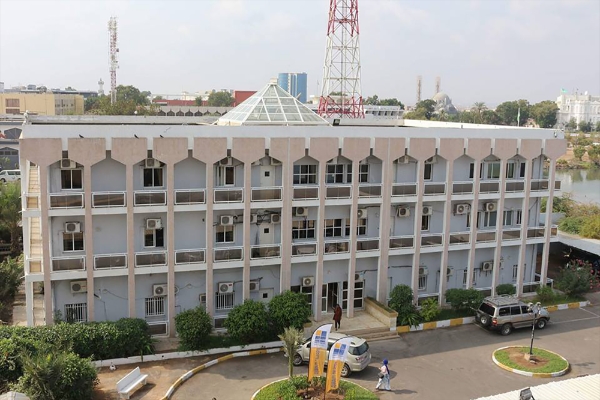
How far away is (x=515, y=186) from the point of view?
80.9 feet

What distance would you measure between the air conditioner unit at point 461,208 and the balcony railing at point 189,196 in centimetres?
1038

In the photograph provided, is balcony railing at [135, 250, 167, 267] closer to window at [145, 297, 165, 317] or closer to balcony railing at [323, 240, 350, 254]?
window at [145, 297, 165, 317]

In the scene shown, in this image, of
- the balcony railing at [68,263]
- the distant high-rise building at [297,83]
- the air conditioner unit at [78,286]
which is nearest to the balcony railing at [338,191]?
the balcony railing at [68,263]

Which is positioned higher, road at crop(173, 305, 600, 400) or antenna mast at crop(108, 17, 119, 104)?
antenna mast at crop(108, 17, 119, 104)

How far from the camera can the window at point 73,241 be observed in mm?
19281

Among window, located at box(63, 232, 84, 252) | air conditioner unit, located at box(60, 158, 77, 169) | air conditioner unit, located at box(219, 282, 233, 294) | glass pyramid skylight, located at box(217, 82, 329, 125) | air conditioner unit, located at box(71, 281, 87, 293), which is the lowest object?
air conditioner unit, located at box(219, 282, 233, 294)

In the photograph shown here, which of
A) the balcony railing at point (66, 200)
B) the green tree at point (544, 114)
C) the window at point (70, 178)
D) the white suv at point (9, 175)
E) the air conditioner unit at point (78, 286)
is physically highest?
the green tree at point (544, 114)

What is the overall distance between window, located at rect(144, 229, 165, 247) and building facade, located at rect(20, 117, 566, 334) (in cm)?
5

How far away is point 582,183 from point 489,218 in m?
62.3

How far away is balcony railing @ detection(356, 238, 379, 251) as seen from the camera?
73.0 feet

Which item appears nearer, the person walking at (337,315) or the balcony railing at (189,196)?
the balcony railing at (189,196)

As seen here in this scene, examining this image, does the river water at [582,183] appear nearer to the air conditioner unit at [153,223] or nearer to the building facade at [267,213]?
the building facade at [267,213]

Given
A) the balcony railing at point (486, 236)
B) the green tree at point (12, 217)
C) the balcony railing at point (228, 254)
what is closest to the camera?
the balcony railing at point (228, 254)

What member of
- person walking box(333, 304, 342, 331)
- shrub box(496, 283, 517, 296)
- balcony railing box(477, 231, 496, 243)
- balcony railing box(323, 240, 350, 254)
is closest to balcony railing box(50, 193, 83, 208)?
balcony railing box(323, 240, 350, 254)
